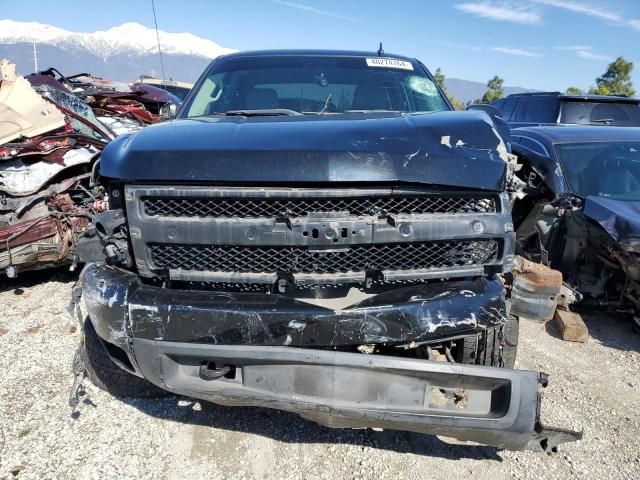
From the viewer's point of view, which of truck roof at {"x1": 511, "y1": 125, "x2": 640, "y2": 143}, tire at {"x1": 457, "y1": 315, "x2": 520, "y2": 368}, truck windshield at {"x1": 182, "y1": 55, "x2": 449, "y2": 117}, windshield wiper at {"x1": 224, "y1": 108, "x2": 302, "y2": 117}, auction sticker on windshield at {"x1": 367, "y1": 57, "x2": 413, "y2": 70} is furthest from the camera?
truck roof at {"x1": 511, "y1": 125, "x2": 640, "y2": 143}

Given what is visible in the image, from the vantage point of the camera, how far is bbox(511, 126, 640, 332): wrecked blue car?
3592mm

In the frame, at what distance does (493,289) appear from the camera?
2180 mm

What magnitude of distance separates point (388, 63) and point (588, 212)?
2.11 m

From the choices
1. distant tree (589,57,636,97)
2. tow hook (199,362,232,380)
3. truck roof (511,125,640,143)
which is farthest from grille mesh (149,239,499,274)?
distant tree (589,57,636,97)

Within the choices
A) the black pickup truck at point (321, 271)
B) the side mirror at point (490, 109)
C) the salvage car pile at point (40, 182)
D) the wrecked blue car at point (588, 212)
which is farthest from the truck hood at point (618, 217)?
the salvage car pile at point (40, 182)

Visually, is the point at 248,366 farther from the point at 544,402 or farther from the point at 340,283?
the point at 544,402

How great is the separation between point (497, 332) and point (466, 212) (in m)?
0.64

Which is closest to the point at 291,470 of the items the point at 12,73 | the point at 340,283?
the point at 340,283

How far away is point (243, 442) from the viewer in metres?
2.64

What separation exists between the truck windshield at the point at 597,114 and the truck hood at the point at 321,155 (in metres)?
7.12

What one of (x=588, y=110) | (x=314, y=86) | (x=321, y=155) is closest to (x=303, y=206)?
(x=321, y=155)

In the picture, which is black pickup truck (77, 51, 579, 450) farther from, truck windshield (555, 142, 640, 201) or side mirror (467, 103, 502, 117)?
truck windshield (555, 142, 640, 201)

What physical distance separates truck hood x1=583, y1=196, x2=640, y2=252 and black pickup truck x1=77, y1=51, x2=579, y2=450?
2053 mm

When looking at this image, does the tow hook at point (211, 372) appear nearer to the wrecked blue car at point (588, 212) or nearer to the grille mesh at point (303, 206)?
the grille mesh at point (303, 206)
